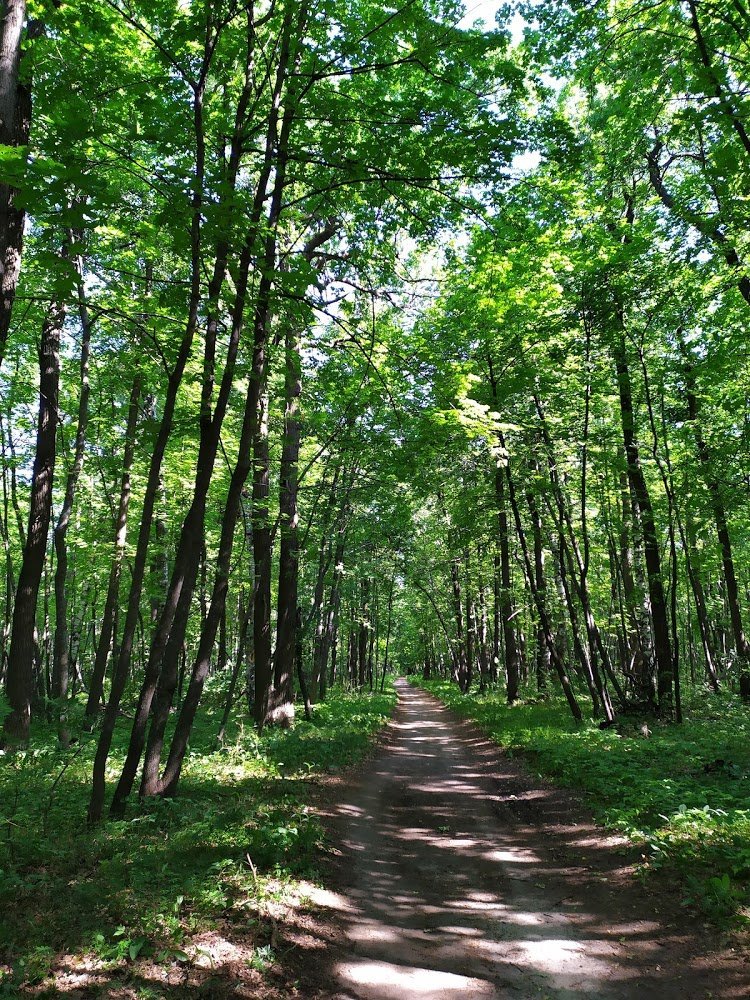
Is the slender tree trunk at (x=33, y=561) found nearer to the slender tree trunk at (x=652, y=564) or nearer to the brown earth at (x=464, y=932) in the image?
the brown earth at (x=464, y=932)

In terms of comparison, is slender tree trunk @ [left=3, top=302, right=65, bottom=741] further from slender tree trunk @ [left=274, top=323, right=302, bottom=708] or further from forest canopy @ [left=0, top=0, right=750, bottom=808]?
slender tree trunk @ [left=274, top=323, right=302, bottom=708]

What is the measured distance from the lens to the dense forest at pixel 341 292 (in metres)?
6.03

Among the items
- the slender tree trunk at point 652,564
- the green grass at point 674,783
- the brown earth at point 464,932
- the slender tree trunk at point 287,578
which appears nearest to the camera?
the brown earth at point 464,932

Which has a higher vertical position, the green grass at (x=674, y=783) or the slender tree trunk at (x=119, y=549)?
the slender tree trunk at (x=119, y=549)

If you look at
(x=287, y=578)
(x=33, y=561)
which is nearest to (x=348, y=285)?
(x=287, y=578)

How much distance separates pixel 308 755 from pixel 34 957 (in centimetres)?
730

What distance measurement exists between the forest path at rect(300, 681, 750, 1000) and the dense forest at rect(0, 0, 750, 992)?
9.68 ft

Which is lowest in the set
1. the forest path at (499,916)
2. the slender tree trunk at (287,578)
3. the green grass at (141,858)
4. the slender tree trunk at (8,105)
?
the forest path at (499,916)

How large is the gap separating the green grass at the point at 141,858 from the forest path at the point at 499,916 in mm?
814

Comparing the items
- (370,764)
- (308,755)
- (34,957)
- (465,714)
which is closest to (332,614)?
(465,714)

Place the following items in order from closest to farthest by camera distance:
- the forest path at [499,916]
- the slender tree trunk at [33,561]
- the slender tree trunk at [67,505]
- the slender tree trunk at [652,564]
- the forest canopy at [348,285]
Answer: the forest path at [499,916], the forest canopy at [348,285], the slender tree trunk at [33,561], the slender tree trunk at [67,505], the slender tree trunk at [652,564]

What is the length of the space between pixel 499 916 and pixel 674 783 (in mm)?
4100

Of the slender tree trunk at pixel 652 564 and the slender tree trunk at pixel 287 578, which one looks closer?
the slender tree trunk at pixel 652 564

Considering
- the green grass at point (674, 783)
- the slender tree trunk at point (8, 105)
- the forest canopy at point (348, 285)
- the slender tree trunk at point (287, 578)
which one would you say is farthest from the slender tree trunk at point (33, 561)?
the green grass at point (674, 783)
